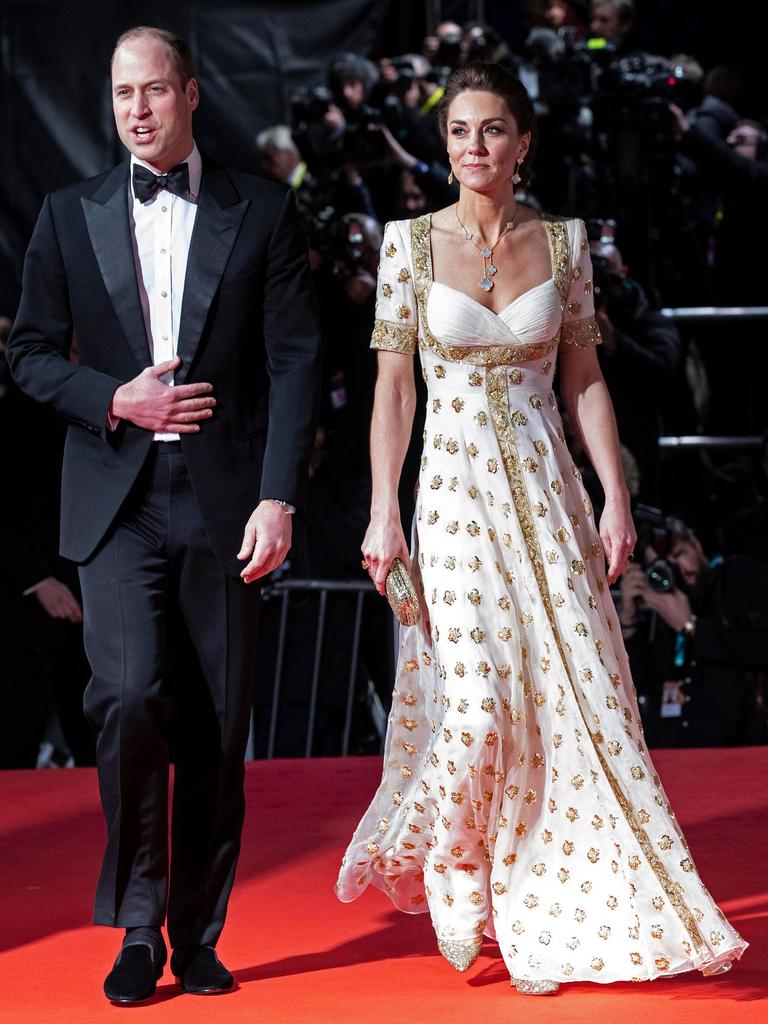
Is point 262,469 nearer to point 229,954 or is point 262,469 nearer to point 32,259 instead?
point 32,259

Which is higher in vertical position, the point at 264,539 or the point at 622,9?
the point at 622,9

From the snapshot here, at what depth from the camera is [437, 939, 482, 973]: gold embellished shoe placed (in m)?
3.06

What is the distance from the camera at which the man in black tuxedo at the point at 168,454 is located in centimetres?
291

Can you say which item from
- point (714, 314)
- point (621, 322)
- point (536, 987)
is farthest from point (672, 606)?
point (536, 987)

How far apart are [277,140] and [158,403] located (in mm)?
4453

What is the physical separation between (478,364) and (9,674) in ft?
11.1

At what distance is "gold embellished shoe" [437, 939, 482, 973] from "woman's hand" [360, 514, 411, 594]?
681 mm

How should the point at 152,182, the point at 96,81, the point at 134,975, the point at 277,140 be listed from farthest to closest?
the point at 96,81
the point at 277,140
the point at 152,182
the point at 134,975

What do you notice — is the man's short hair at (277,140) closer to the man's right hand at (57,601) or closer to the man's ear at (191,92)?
the man's right hand at (57,601)

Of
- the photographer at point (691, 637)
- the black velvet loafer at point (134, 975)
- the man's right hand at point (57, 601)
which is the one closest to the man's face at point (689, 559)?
the photographer at point (691, 637)

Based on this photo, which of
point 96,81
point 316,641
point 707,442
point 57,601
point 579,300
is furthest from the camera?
point 96,81

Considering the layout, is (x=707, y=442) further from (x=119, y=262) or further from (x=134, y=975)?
(x=134, y=975)

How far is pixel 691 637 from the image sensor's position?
18.5ft

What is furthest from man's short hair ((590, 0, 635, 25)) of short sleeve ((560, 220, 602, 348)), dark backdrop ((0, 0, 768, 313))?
short sleeve ((560, 220, 602, 348))
